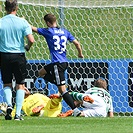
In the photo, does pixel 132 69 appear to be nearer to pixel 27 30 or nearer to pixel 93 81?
pixel 93 81

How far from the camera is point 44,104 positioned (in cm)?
1248

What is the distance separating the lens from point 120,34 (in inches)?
679

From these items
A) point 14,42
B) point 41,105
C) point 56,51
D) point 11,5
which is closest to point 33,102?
point 41,105

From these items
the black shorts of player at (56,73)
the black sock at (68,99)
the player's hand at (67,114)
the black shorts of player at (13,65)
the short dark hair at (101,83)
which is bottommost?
the player's hand at (67,114)

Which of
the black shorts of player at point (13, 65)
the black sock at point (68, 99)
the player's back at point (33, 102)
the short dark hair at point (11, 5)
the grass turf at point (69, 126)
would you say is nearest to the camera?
the grass turf at point (69, 126)

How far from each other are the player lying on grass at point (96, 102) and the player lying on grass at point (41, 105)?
0.55 feet

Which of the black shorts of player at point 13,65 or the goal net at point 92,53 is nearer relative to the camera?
the black shorts of player at point 13,65

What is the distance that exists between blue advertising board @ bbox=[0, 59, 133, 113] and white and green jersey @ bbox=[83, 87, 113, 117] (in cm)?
81

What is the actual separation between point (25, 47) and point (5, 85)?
64 cm

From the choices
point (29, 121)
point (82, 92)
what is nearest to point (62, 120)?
point (29, 121)

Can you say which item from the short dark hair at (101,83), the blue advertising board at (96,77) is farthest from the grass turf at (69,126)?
the blue advertising board at (96,77)

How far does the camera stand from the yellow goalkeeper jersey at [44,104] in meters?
12.1

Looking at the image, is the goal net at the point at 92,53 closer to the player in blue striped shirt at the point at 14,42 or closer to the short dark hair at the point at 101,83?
Result: the short dark hair at the point at 101,83

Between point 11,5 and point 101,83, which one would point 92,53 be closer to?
point 101,83
